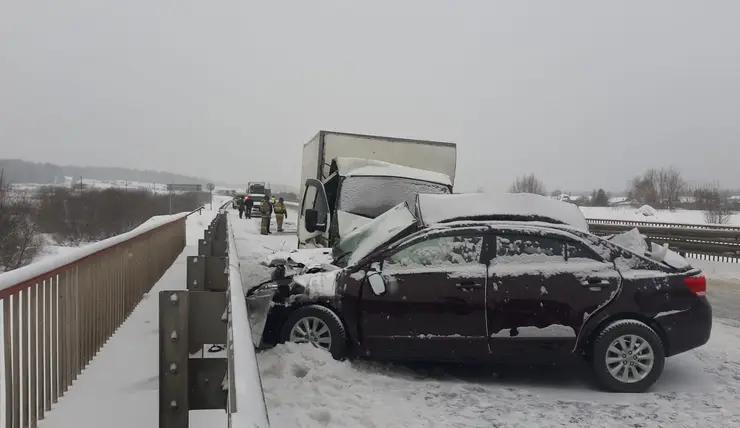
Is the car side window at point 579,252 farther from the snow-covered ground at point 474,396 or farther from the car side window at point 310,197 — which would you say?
the car side window at point 310,197

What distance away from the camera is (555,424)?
15.6 feet

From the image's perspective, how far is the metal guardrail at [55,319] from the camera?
3.22 m

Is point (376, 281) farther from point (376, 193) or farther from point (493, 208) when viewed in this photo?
point (376, 193)

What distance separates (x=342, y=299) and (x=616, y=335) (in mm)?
2680

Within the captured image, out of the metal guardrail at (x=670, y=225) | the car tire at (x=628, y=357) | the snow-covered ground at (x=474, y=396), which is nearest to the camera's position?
the snow-covered ground at (x=474, y=396)

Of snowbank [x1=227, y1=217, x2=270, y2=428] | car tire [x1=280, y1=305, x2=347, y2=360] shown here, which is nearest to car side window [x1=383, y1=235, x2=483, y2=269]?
car tire [x1=280, y1=305, x2=347, y2=360]

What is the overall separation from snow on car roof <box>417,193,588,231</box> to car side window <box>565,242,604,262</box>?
0.36 meters

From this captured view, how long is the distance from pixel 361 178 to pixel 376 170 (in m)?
0.34

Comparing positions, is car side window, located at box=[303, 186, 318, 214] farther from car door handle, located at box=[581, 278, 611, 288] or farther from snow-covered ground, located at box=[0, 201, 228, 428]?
car door handle, located at box=[581, 278, 611, 288]

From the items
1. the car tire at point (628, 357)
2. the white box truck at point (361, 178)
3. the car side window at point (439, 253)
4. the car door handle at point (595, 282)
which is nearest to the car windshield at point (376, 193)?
the white box truck at point (361, 178)

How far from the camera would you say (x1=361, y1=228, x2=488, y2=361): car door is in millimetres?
5727

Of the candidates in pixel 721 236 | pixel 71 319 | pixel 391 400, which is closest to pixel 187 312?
pixel 71 319

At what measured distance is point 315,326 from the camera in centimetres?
598

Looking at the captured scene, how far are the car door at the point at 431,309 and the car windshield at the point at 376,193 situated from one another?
4.35 m
